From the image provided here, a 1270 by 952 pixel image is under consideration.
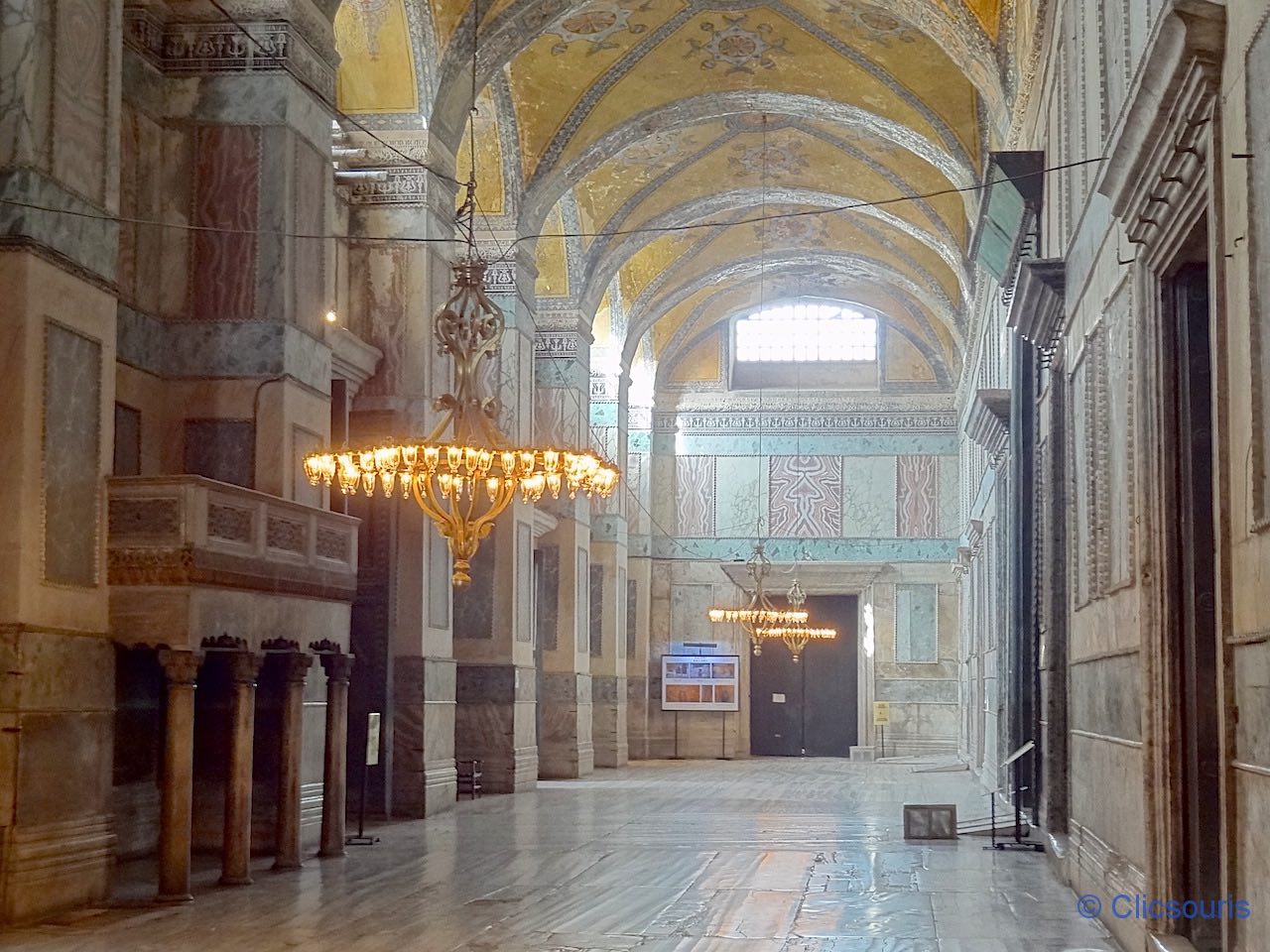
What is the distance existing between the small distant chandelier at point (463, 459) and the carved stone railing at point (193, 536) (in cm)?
165

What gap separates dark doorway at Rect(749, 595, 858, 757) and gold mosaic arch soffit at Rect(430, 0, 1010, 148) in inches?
587

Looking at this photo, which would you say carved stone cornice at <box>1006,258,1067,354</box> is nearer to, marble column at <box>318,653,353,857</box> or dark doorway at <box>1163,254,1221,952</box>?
dark doorway at <box>1163,254,1221,952</box>

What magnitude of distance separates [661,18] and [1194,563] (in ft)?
44.1

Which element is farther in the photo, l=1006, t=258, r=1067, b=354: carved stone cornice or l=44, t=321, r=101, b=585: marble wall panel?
l=1006, t=258, r=1067, b=354: carved stone cornice

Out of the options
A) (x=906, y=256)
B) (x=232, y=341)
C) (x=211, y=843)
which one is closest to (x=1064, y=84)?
(x=232, y=341)

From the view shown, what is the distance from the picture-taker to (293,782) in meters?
11.1

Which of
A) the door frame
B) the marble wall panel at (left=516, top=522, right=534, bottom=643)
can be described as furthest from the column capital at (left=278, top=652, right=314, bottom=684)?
the marble wall panel at (left=516, top=522, right=534, bottom=643)

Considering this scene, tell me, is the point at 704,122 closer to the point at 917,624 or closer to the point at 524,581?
the point at 524,581

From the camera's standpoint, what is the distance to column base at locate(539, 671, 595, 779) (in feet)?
76.7

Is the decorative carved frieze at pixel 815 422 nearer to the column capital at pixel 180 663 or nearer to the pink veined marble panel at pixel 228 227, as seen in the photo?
the pink veined marble panel at pixel 228 227

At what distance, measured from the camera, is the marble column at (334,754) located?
11.8 metres

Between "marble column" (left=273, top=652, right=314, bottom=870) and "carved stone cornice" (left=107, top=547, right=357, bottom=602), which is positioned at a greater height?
"carved stone cornice" (left=107, top=547, right=357, bottom=602)

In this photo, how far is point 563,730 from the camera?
2353 cm

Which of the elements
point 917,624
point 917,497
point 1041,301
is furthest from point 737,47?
point 917,624
